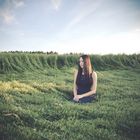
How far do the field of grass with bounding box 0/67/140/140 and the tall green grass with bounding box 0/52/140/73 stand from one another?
3.15 meters

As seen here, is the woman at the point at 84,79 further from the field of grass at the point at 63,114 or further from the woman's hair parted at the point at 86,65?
the field of grass at the point at 63,114

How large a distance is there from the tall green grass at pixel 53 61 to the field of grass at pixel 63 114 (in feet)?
10.3

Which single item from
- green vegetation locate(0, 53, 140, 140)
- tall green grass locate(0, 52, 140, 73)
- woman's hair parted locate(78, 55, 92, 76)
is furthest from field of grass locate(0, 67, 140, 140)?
tall green grass locate(0, 52, 140, 73)

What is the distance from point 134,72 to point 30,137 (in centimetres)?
854

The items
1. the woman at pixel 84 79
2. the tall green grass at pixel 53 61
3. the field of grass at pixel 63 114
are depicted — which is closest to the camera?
the field of grass at pixel 63 114

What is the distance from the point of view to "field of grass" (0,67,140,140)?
4508 mm

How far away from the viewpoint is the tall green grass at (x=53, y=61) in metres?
11.1

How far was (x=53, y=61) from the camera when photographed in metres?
12.8

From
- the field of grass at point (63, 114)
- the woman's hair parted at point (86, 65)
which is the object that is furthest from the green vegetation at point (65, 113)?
the woman's hair parted at point (86, 65)

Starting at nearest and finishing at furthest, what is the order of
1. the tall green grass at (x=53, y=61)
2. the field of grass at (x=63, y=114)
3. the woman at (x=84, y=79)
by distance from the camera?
1. the field of grass at (x=63, y=114)
2. the woman at (x=84, y=79)
3. the tall green grass at (x=53, y=61)

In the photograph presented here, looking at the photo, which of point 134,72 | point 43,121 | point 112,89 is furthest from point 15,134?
point 134,72

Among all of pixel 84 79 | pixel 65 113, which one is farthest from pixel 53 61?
pixel 65 113

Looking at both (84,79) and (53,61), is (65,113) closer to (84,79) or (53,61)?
(84,79)

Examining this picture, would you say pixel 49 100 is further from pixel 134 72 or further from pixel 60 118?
pixel 134 72
